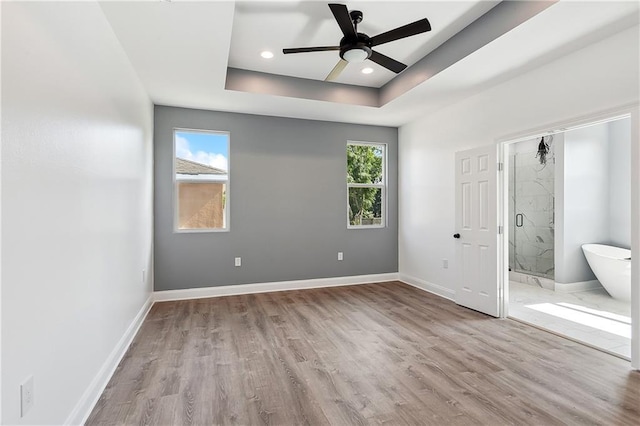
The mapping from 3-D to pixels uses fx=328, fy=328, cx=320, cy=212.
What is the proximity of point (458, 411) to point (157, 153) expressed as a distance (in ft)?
14.5

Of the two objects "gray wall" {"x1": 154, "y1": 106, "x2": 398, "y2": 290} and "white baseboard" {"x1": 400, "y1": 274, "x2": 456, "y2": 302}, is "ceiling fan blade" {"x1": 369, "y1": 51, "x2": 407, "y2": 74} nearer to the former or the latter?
"gray wall" {"x1": 154, "y1": 106, "x2": 398, "y2": 290}

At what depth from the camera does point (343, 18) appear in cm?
248

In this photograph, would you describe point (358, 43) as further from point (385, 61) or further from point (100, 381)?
point (100, 381)

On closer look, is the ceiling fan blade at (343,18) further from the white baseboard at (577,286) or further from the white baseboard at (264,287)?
the white baseboard at (577,286)

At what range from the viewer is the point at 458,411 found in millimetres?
2025

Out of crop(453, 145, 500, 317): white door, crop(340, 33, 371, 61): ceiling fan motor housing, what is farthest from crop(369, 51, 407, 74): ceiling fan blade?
crop(453, 145, 500, 317): white door

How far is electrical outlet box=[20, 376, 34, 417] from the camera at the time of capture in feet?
4.41

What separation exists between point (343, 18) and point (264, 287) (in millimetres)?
3736

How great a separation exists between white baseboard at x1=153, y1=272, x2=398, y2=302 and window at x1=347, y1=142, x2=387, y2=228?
89cm

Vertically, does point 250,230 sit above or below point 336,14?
below

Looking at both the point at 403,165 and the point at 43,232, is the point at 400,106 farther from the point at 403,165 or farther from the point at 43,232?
the point at 43,232

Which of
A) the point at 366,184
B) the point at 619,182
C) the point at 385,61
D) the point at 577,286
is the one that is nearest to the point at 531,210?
the point at 619,182

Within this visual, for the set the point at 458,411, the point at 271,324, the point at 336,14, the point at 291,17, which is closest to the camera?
the point at 458,411

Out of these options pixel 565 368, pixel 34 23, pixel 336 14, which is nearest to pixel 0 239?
pixel 34 23
